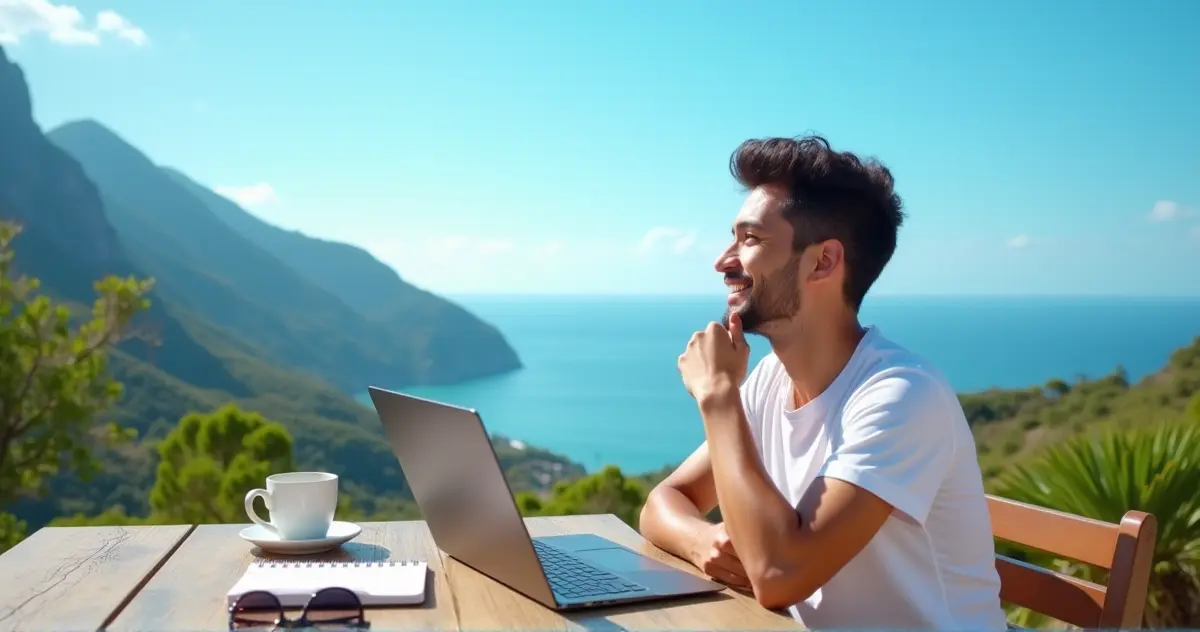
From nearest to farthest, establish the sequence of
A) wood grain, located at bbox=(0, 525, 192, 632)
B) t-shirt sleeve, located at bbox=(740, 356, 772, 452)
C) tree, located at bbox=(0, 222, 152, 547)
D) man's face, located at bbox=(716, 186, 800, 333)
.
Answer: wood grain, located at bbox=(0, 525, 192, 632) < man's face, located at bbox=(716, 186, 800, 333) < t-shirt sleeve, located at bbox=(740, 356, 772, 452) < tree, located at bbox=(0, 222, 152, 547)

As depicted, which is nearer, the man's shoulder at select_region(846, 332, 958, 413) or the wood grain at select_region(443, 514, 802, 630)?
the wood grain at select_region(443, 514, 802, 630)

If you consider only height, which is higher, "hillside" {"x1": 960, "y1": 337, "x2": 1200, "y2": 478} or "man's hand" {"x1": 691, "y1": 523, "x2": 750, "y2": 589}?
"hillside" {"x1": 960, "y1": 337, "x2": 1200, "y2": 478}

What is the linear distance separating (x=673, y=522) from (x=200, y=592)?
0.78 m

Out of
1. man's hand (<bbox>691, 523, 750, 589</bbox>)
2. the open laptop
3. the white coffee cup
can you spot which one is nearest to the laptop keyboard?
the open laptop

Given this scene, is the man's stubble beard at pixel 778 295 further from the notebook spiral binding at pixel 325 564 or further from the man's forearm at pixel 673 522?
the notebook spiral binding at pixel 325 564

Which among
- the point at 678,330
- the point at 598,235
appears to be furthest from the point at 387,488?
the point at 678,330

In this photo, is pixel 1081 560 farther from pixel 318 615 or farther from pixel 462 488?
pixel 318 615

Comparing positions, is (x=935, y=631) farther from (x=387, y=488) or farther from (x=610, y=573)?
(x=387, y=488)

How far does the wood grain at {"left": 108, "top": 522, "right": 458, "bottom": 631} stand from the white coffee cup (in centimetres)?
5

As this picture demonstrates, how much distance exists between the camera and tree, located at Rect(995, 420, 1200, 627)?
3867 mm

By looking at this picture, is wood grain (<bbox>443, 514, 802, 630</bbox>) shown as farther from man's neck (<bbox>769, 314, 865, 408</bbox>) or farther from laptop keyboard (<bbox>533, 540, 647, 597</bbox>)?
man's neck (<bbox>769, 314, 865, 408</bbox>)

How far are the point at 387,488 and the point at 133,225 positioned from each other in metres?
28.1

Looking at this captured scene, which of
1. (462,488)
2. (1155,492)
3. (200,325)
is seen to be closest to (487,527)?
(462,488)

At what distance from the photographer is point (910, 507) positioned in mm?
1398
